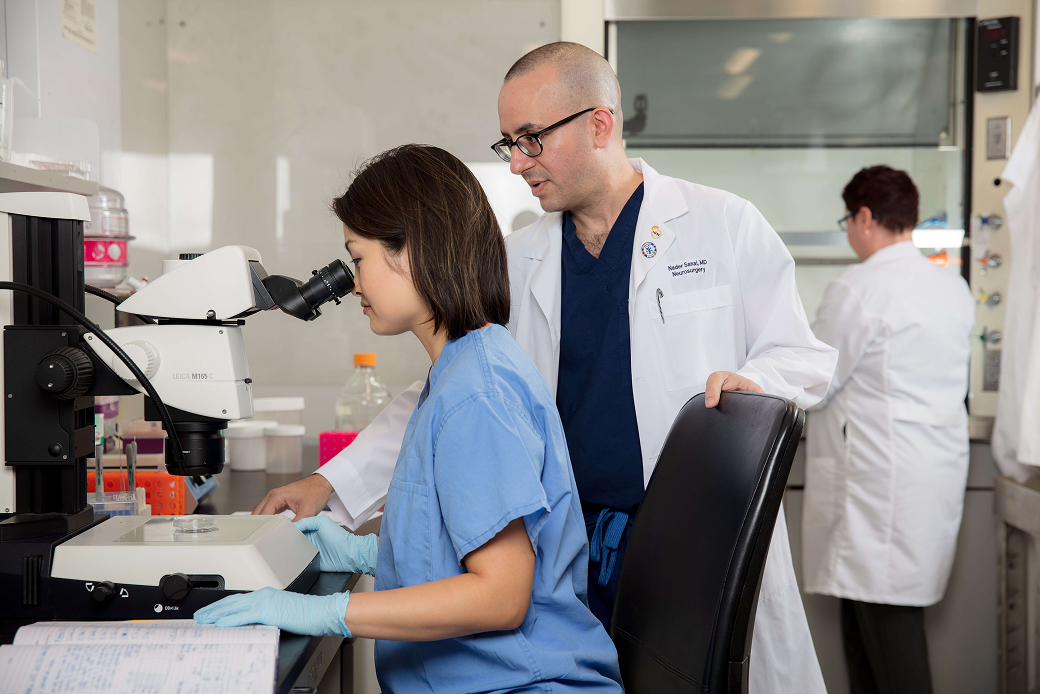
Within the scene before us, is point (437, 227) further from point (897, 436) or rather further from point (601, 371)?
point (897, 436)

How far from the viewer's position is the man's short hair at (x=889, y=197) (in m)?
2.37

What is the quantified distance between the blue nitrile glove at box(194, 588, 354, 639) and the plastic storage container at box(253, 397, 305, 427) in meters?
1.15

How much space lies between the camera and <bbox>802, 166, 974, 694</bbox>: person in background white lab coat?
7.37 feet

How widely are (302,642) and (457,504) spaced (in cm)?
21

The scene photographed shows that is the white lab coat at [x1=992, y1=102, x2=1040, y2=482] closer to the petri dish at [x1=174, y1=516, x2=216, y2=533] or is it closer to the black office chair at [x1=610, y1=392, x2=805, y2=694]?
the black office chair at [x1=610, y1=392, x2=805, y2=694]

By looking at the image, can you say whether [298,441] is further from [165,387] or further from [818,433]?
[818,433]

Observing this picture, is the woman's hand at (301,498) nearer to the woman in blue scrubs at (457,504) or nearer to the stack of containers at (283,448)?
the woman in blue scrubs at (457,504)

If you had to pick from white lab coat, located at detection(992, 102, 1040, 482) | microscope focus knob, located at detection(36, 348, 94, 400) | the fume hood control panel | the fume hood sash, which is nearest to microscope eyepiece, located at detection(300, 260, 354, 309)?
microscope focus knob, located at detection(36, 348, 94, 400)

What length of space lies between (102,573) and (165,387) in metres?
0.21

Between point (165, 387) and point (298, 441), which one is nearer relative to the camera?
point (165, 387)

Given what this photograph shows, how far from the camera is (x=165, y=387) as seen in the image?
3.04 ft

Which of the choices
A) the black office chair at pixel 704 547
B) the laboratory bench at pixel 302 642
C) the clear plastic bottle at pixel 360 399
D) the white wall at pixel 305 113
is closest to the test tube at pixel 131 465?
the laboratory bench at pixel 302 642

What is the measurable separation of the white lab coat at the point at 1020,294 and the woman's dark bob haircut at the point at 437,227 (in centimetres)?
170

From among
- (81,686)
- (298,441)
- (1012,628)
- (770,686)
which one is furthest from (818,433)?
(81,686)
